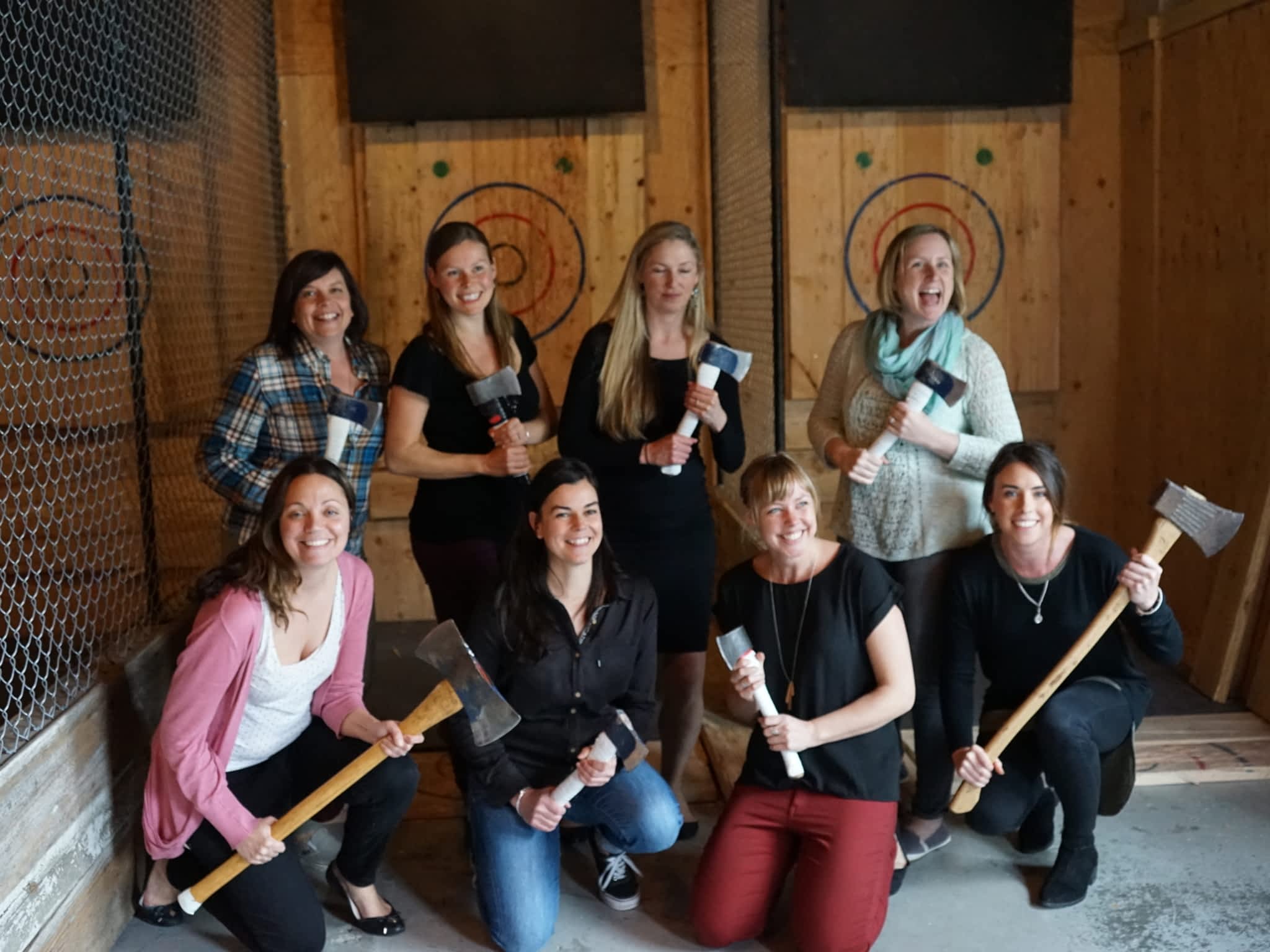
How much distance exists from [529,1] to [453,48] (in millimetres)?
341

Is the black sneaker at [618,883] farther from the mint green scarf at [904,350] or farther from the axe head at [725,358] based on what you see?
the mint green scarf at [904,350]

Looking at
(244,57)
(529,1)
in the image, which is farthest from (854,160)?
(244,57)

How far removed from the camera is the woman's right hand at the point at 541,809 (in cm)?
248

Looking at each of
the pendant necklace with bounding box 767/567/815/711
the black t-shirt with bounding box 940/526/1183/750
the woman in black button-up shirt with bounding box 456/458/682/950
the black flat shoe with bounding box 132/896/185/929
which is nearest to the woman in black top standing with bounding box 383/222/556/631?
the woman in black button-up shirt with bounding box 456/458/682/950

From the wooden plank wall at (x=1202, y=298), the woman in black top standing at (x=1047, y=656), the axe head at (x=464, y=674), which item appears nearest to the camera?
the axe head at (x=464, y=674)

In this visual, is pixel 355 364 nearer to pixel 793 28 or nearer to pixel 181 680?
pixel 181 680

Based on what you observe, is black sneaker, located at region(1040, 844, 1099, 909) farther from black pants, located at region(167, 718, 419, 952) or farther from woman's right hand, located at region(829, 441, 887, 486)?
black pants, located at region(167, 718, 419, 952)

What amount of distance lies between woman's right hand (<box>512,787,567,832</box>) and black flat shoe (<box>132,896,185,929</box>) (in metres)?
0.77

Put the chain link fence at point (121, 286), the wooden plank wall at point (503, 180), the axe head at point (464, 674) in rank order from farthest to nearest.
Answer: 1. the wooden plank wall at point (503, 180)
2. the chain link fence at point (121, 286)
3. the axe head at point (464, 674)

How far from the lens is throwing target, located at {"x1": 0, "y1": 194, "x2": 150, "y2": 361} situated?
302 centimetres

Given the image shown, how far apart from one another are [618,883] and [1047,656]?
105 cm

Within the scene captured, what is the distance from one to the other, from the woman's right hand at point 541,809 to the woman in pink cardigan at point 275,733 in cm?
27

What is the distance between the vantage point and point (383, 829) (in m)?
2.63

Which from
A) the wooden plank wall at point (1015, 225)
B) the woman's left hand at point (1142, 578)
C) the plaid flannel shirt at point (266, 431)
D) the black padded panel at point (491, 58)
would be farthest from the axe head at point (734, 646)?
the black padded panel at point (491, 58)
